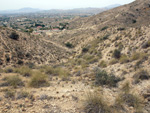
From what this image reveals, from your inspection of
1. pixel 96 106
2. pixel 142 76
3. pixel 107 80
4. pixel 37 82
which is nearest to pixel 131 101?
pixel 96 106

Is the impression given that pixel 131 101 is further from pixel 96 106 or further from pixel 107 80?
pixel 107 80

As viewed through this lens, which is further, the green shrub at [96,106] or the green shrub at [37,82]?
the green shrub at [37,82]

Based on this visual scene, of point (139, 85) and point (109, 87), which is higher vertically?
point (139, 85)

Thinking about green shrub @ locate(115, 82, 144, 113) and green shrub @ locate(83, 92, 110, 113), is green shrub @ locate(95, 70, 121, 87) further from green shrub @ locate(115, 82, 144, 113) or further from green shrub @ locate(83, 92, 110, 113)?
green shrub @ locate(83, 92, 110, 113)

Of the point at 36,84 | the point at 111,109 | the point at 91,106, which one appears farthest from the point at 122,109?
the point at 36,84

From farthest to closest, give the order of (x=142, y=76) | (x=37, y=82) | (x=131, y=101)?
(x=37, y=82) → (x=142, y=76) → (x=131, y=101)

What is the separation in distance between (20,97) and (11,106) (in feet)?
2.60

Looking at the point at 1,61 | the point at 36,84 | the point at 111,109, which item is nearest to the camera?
→ the point at 111,109

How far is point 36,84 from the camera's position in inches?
314

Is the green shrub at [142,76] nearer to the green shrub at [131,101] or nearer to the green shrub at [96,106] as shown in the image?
the green shrub at [131,101]

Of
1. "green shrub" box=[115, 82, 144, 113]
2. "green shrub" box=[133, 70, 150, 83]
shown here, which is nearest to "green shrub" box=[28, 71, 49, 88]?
"green shrub" box=[115, 82, 144, 113]

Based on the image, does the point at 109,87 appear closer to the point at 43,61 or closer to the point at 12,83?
the point at 12,83

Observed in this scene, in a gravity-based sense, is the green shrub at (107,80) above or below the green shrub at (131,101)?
below

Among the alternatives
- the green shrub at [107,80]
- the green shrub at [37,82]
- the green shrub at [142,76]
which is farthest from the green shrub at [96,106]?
the green shrub at [37,82]
